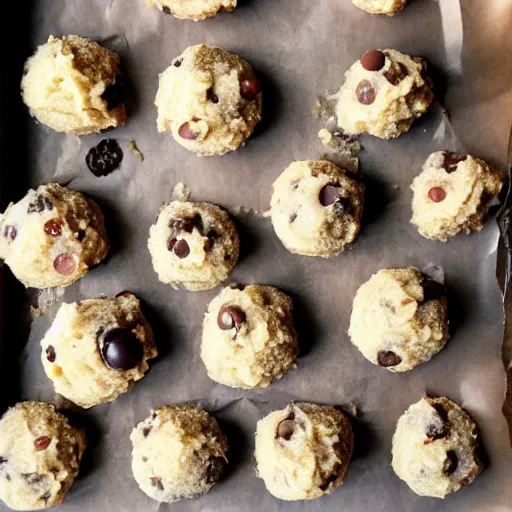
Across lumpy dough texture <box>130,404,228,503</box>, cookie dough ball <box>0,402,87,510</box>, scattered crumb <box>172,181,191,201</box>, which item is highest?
scattered crumb <box>172,181,191,201</box>

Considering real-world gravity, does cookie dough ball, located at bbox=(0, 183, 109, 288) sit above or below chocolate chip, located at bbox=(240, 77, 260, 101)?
below

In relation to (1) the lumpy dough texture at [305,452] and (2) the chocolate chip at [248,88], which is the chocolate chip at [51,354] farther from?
(2) the chocolate chip at [248,88]

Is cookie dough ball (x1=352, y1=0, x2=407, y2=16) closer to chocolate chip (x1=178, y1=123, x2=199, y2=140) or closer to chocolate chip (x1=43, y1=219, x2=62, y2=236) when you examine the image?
chocolate chip (x1=178, y1=123, x2=199, y2=140)

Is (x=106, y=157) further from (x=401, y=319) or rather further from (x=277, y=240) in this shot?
(x=401, y=319)

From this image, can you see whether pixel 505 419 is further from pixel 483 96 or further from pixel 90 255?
pixel 90 255

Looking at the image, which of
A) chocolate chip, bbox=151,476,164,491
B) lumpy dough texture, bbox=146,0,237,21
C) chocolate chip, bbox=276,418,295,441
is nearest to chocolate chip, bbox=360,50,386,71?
lumpy dough texture, bbox=146,0,237,21

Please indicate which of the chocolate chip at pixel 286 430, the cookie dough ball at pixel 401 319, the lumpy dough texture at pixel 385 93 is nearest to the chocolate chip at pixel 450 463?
the cookie dough ball at pixel 401 319

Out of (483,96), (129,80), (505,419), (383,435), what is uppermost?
(483,96)

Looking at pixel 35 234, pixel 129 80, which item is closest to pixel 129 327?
pixel 35 234

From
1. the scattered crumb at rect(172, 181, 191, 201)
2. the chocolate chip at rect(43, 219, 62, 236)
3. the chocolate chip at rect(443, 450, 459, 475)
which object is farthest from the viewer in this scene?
the scattered crumb at rect(172, 181, 191, 201)
